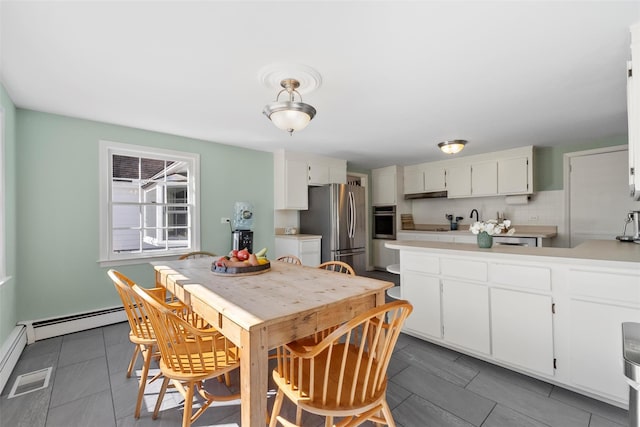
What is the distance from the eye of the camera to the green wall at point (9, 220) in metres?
2.24

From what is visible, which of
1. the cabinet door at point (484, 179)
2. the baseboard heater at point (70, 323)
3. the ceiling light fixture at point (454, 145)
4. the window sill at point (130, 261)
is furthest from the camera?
the cabinet door at point (484, 179)

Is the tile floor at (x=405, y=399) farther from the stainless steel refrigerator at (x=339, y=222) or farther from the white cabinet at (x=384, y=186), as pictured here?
the white cabinet at (x=384, y=186)

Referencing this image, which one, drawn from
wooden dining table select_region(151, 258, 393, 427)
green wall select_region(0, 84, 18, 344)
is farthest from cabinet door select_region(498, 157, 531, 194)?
green wall select_region(0, 84, 18, 344)

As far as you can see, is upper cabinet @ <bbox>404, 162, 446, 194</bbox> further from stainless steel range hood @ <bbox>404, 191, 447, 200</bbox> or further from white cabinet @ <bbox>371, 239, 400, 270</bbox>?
white cabinet @ <bbox>371, 239, 400, 270</bbox>

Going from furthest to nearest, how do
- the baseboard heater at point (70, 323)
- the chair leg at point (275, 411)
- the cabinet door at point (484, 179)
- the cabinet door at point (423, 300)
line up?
the cabinet door at point (484, 179) < the baseboard heater at point (70, 323) < the cabinet door at point (423, 300) < the chair leg at point (275, 411)

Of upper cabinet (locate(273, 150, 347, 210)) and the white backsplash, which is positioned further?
upper cabinet (locate(273, 150, 347, 210))

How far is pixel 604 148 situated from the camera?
3830 millimetres

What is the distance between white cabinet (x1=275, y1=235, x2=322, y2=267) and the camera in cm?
424

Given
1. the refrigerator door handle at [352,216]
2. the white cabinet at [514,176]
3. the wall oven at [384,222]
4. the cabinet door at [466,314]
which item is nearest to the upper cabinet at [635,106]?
the cabinet door at [466,314]

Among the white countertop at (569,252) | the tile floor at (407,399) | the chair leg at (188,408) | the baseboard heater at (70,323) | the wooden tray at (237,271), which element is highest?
the white countertop at (569,252)

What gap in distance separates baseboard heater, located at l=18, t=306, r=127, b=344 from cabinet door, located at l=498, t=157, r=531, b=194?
17.9 feet

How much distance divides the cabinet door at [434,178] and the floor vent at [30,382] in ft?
17.9

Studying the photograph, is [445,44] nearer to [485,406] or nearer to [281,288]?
[281,288]

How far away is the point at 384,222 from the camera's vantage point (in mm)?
5863
